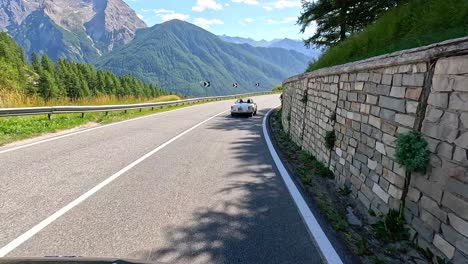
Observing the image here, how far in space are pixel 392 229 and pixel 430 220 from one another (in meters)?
0.64

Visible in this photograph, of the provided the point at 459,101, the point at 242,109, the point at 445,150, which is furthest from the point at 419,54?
the point at 242,109

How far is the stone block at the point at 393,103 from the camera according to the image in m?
4.07

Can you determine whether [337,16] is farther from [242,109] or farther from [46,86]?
[46,86]

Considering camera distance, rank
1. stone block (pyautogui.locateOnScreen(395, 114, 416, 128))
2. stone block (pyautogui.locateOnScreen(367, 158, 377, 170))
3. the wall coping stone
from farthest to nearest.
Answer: stone block (pyautogui.locateOnScreen(367, 158, 377, 170)) → stone block (pyautogui.locateOnScreen(395, 114, 416, 128)) → the wall coping stone

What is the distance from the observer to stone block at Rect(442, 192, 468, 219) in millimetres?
2877

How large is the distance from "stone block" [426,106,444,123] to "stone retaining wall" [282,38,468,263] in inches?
0.4

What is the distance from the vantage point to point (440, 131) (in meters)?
3.31

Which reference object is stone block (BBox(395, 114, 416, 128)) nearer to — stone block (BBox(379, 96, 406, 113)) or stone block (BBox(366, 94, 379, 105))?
stone block (BBox(379, 96, 406, 113))

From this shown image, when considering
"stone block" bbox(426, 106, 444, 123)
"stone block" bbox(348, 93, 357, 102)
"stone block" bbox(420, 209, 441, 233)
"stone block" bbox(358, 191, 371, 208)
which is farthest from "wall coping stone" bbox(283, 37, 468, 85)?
"stone block" bbox(358, 191, 371, 208)

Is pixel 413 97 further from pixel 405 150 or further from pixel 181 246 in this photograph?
pixel 181 246

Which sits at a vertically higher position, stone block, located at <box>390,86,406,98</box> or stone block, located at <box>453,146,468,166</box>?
stone block, located at <box>390,86,406,98</box>

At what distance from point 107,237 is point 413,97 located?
414cm

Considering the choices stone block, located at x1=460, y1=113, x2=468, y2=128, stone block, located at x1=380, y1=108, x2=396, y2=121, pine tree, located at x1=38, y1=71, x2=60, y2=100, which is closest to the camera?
stone block, located at x1=460, y1=113, x2=468, y2=128

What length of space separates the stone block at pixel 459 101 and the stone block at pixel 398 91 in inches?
35.0
